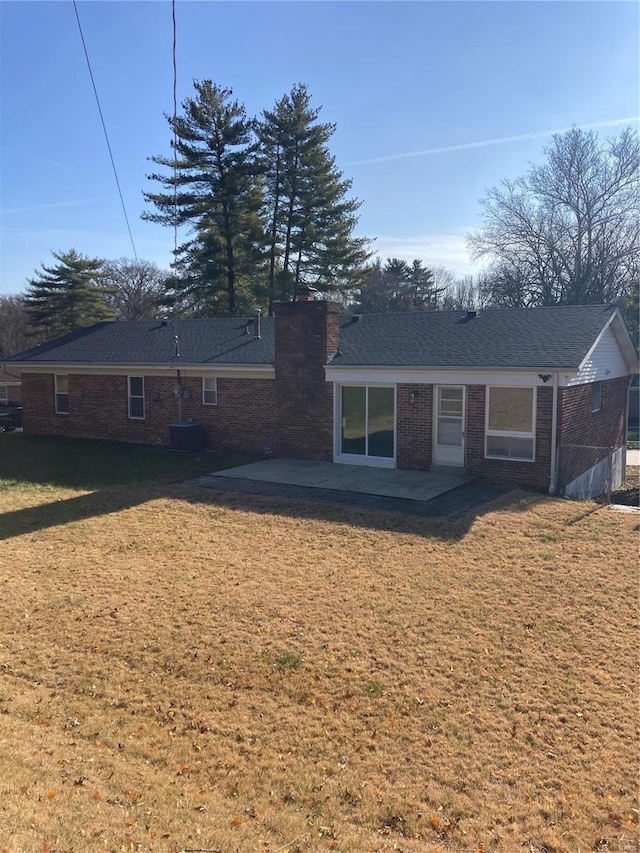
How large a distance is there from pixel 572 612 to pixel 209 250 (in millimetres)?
30284

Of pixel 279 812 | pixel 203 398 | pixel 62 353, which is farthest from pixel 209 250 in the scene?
pixel 279 812

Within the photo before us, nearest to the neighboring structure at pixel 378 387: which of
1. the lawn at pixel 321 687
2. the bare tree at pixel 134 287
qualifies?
the lawn at pixel 321 687

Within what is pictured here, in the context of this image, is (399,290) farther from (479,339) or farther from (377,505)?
(377,505)

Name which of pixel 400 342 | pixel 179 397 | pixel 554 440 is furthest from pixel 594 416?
pixel 179 397

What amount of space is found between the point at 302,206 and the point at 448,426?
79.4ft

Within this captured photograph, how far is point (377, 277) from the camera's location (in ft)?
181

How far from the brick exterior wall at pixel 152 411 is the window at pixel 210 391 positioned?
0.41 feet

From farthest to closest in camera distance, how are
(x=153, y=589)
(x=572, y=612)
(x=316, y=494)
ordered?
(x=316, y=494)
(x=153, y=589)
(x=572, y=612)

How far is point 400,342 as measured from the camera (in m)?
16.3

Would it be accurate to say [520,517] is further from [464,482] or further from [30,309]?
[30,309]

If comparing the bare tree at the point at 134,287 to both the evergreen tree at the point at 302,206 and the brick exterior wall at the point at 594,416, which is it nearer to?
the evergreen tree at the point at 302,206

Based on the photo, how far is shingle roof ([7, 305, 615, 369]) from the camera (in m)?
14.2

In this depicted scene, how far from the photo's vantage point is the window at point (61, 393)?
21172mm

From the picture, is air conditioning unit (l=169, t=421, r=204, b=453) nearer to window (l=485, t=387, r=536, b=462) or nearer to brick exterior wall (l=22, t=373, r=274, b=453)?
brick exterior wall (l=22, t=373, r=274, b=453)
